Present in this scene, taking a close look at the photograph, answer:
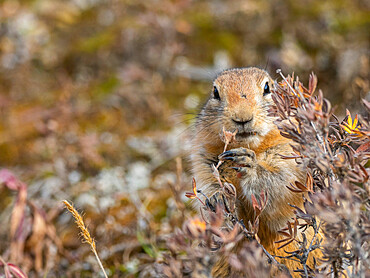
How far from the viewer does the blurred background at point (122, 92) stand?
3.81 metres

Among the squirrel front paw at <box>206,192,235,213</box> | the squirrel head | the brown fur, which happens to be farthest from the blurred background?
the squirrel front paw at <box>206,192,235,213</box>

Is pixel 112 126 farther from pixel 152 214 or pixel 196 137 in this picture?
pixel 196 137

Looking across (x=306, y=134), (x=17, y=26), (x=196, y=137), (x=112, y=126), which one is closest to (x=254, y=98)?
(x=196, y=137)

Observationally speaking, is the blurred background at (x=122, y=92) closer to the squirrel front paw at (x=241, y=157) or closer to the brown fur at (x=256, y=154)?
the brown fur at (x=256, y=154)

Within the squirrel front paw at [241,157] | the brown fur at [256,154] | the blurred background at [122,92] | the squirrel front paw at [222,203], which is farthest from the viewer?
the blurred background at [122,92]

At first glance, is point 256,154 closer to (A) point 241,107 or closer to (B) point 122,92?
(A) point 241,107

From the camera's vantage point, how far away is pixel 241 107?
9.00 feet

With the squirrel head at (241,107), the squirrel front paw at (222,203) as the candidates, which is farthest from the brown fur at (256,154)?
the squirrel front paw at (222,203)

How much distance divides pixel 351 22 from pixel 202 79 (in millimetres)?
2382

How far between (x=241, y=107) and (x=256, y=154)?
0.99ft

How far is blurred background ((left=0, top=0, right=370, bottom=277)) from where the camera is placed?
3809 millimetres

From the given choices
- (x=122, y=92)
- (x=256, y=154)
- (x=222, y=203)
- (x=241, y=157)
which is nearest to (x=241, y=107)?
(x=256, y=154)

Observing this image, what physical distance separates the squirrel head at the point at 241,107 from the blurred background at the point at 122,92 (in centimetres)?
49

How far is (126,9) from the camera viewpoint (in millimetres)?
8086
